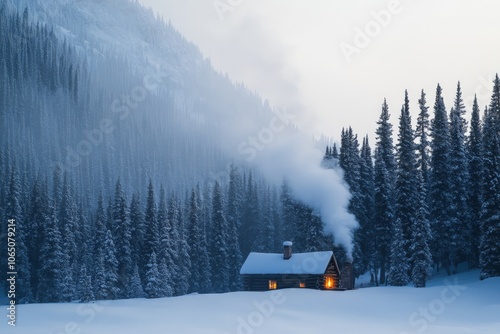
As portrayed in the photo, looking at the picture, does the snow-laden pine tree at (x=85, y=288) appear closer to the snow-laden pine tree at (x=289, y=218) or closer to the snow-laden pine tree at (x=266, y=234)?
the snow-laden pine tree at (x=266, y=234)

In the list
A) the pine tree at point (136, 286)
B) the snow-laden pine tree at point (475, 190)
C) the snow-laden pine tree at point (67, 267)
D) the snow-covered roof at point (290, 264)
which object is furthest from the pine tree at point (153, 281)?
the snow-laden pine tree at point (475, 190)

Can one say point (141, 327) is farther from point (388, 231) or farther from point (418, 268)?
point (388, 231)

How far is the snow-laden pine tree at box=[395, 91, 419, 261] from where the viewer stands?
53.2 metres

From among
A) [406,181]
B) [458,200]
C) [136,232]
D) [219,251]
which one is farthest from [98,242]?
[458,200]

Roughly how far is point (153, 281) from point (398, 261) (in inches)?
1041

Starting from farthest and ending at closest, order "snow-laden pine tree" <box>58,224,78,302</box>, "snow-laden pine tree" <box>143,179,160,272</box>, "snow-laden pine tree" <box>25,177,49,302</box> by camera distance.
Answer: "snow-laden pine tree" <box>143,179,160,272</box> < "snow-laden pine tree" <box>25,177,49,302</box> < "snow-laden pine tree" <box>58,224,78,302</box>

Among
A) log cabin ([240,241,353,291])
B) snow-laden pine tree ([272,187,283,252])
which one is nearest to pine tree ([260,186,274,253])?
snow-laden pine tree ([272,187,283,252])

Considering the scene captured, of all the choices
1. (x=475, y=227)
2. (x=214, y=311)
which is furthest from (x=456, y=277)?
(x=214, y=311)

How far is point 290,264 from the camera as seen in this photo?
5159 centimetres

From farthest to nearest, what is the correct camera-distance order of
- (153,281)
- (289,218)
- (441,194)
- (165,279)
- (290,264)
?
(289,218) → (165,279) → (153,281) → (441,194) → (290,264)

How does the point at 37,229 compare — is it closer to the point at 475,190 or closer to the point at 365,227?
the point at 365,227

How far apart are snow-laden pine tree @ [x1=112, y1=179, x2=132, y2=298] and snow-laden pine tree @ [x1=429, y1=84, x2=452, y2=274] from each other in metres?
→ 33.8

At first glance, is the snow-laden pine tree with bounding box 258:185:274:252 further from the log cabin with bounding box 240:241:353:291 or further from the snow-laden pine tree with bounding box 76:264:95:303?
the snow-laden pine tree with bounding box 76:264:95:303

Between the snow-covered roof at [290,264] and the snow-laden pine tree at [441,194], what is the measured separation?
488 inches
